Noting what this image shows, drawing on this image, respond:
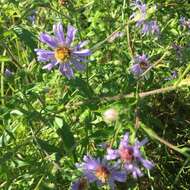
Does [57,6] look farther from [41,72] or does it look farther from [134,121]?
[134,121]

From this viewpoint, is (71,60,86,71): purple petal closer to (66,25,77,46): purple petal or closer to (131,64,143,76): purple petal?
(66,25,77,46): purple petal

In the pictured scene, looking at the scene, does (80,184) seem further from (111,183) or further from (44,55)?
(44,55)

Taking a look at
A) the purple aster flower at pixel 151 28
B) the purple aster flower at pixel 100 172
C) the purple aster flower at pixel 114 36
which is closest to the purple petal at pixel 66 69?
the purple aster flower at pixel 114 36

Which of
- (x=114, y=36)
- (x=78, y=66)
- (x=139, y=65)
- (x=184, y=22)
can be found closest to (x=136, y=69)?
(x=139, y=65)

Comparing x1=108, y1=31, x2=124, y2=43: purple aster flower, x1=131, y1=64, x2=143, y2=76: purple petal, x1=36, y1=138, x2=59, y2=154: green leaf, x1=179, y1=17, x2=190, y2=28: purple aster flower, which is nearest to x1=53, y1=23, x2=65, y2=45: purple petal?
x1=108, y1=31, x2=124, y2=43: purple aster flower

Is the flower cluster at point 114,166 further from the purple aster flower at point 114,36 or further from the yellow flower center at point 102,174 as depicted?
the purple aster flower at point 114,36
